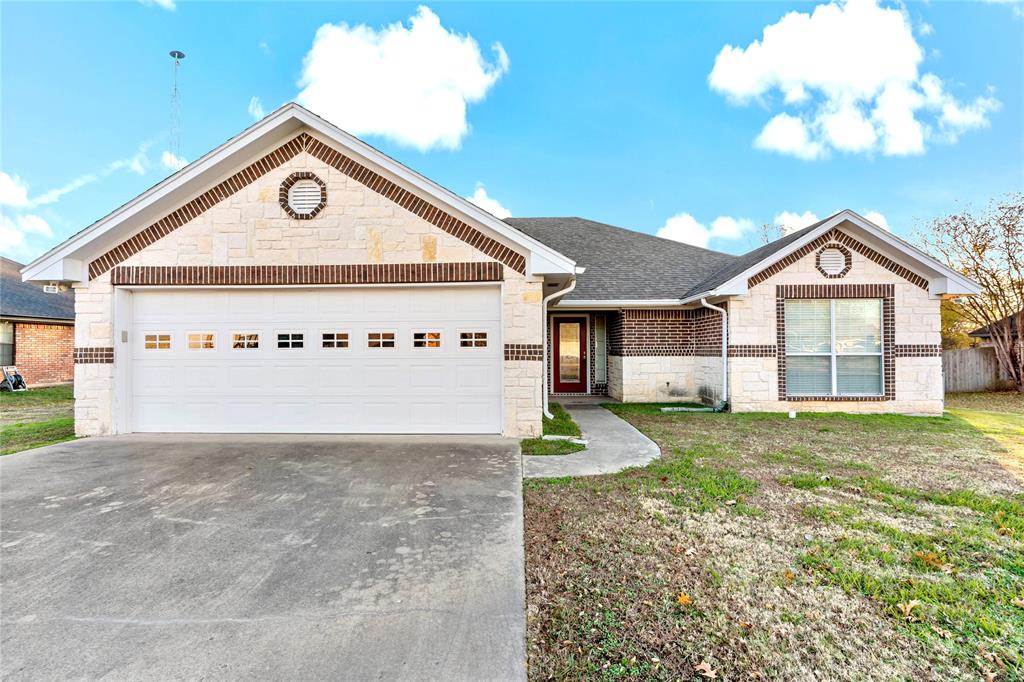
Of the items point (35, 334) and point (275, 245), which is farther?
point (35, 334)

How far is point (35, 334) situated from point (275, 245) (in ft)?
56.3

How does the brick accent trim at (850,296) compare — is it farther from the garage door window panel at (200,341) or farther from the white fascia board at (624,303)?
the garage door window panel at (200,341)

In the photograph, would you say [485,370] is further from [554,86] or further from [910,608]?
[554,86]

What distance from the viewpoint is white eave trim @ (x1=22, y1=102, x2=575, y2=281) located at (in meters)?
7.50

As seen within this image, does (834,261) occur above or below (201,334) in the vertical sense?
above

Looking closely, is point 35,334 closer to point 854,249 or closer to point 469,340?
point 469,340

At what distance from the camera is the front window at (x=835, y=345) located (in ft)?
35.4

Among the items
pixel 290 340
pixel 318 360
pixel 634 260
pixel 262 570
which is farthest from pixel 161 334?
pixel 634 260

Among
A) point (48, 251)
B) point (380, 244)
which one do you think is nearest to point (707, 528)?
point (380, 244)

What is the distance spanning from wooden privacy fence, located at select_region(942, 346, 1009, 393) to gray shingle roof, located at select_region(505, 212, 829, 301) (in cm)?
817

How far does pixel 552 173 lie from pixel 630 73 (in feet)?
22.4

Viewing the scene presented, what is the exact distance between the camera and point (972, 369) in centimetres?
1530

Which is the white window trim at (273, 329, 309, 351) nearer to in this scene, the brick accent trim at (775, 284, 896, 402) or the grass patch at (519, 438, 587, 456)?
the grass patch at (519, 438, 587, 456)

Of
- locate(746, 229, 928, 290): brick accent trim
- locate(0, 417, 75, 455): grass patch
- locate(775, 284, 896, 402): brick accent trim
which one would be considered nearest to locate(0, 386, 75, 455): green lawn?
locate(0, 417, 75, 455): grass patch
